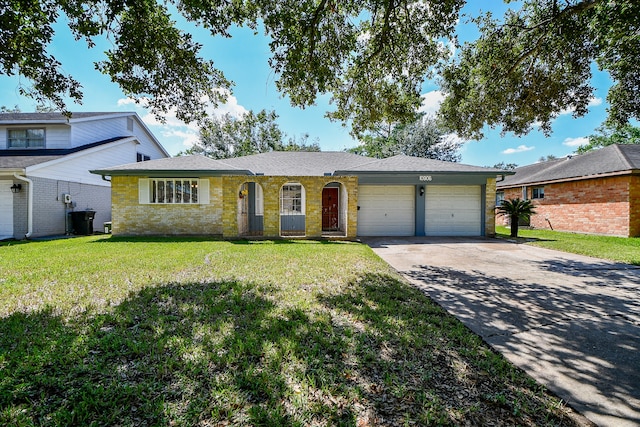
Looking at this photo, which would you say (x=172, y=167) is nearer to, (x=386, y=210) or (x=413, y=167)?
(x=386, y=210)

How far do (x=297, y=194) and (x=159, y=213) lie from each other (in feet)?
20.2

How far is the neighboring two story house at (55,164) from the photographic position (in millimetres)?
11195

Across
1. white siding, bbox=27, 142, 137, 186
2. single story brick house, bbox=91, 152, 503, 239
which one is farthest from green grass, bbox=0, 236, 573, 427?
white siding, bbox=27, 142, 137, 186

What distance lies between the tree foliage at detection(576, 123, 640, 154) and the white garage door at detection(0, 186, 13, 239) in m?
47.0

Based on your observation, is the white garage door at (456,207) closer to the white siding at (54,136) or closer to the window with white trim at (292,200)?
the window with white trim at (292,200)

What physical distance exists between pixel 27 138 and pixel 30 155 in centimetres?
173

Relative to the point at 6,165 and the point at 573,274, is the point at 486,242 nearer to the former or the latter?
the point at 573,274

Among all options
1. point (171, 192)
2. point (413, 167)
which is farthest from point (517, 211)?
point (171, 192)

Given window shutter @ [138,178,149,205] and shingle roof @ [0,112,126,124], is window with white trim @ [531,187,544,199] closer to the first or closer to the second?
window shutter @ [138,178,149,205]

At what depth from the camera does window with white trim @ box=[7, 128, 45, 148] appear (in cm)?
1385

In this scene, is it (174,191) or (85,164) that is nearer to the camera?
(174,191)

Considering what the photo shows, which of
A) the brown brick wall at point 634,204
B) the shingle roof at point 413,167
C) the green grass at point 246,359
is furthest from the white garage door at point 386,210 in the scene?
the brown brick wall at point 634,204

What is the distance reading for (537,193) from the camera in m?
16.4

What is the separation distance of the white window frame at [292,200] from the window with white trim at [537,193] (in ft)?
46.8
